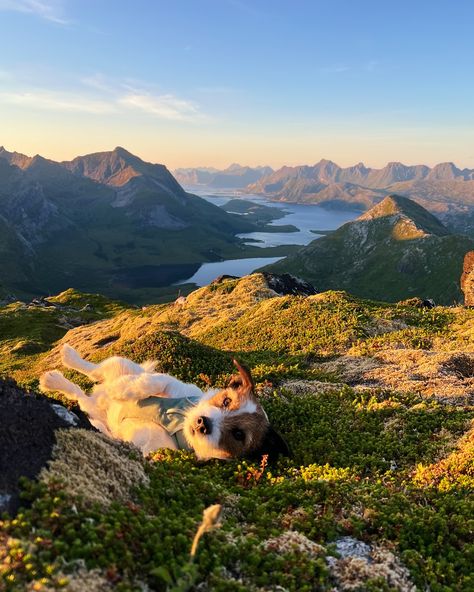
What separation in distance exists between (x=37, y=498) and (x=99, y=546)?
834mm

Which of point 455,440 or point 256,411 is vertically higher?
point 256,411

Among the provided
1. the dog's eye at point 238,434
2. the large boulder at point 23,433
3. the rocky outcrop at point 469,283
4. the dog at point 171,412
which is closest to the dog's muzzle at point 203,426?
the dog at point 171,412

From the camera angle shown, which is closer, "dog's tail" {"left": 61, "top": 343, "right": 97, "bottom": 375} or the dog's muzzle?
the dog's muzzle

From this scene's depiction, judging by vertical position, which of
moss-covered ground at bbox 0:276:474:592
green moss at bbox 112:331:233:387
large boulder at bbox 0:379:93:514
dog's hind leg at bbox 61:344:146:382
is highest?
large boulder at bbox 0:379:93:514

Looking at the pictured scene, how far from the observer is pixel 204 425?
7359 millimetres

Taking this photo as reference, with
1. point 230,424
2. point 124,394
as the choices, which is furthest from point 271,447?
point 124,394

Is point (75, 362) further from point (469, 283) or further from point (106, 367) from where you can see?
point (469, 283)

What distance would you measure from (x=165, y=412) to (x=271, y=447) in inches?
84.8

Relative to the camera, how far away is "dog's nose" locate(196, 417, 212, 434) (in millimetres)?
7312

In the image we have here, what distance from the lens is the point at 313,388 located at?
15.2 m

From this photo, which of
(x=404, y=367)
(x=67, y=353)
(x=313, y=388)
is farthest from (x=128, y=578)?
(x=404, y=367)

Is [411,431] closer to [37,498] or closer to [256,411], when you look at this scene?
[256,411]

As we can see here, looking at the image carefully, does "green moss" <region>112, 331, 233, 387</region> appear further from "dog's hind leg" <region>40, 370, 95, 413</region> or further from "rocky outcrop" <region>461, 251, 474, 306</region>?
"rocky outcrop" <region>461, 251, 474, 306</region>

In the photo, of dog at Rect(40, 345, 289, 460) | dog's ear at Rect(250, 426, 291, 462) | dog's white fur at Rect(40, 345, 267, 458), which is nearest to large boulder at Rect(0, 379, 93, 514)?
dog at Rect(40, 345, 289, 460)
